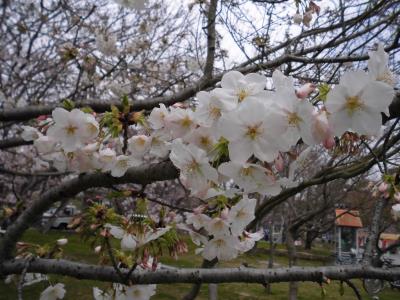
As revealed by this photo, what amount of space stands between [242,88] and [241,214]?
617mm

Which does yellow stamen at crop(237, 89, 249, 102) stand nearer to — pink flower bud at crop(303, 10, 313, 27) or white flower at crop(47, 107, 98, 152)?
white flower at crop(47, 107, 98, 152)

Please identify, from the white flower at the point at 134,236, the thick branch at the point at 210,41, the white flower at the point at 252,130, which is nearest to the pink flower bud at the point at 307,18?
the thick branch at the point at 210,41

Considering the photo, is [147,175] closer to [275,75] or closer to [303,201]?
[275,75]

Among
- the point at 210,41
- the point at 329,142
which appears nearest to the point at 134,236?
the point at 329,142

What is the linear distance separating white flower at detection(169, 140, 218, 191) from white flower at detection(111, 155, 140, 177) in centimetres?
38

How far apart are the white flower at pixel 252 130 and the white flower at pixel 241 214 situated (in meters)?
0.48

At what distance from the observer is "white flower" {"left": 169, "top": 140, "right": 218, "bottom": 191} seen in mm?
1116

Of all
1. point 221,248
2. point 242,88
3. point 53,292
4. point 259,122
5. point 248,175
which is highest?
point 242,88

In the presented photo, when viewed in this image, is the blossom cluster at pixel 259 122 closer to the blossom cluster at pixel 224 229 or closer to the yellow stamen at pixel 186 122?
the yellow stamen at pixel 186 122

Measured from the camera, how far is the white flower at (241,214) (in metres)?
1.46

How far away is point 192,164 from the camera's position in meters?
1.15

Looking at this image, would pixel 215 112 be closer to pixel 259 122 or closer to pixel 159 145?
pixel 259 122

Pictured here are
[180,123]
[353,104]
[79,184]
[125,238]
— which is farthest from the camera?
[79,184]

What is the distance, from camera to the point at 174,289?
9695 millimetres
